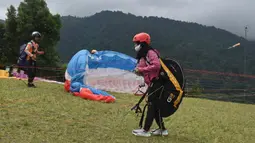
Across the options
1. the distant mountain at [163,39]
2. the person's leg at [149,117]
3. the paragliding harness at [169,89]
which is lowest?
the person's leg at [149,117]

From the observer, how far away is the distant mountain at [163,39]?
6091cm

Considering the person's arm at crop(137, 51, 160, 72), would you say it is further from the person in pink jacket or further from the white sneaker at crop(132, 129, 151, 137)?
the white sneaker at crop(132, 129, 151, 137)

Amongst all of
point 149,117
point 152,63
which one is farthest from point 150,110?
point 152,63

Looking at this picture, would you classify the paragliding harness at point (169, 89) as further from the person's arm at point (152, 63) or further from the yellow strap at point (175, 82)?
the person's arm at point (152, 63)

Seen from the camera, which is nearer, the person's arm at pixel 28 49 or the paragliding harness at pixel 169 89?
the paragliding harness at pixel 169 89

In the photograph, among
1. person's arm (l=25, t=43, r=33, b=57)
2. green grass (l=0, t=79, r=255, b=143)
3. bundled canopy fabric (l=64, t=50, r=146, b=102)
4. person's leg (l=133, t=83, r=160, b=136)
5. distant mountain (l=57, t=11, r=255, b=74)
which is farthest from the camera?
distant mountain (l=57, t=11, r=255, b=74)

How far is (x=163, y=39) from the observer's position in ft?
260

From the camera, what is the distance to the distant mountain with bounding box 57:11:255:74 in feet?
200

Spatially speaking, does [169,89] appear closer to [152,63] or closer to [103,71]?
[152,63]

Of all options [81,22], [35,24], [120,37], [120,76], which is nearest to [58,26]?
[35,24]

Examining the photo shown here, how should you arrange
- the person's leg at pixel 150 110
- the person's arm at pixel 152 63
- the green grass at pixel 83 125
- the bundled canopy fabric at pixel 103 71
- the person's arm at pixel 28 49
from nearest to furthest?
1. the green grass at pixel 83 125
2. the person's arm at pixel 152 63
3. the person's leg at pixel 150 110
4. the person's arm at pixel 28 49
5. the bundled canopy fabric at pixel 103 71

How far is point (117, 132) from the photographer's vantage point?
4.94m

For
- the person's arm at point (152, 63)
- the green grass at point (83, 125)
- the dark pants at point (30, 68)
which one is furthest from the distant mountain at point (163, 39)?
the person's arm at point (152, 63)

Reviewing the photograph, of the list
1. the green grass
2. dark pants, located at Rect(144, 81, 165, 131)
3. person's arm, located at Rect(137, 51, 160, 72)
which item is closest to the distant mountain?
the green grass
